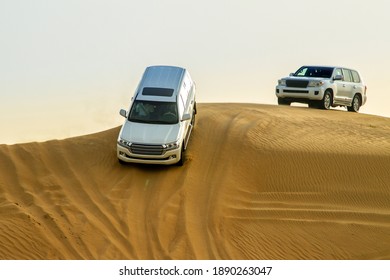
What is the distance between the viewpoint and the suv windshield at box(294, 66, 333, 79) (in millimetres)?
30969

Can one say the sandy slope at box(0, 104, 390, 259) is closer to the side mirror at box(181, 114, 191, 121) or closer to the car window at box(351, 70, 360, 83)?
the side mirror at box(181, 114, 191, 121)

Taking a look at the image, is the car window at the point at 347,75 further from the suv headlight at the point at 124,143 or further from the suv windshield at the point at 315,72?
the suv headlight at the point at 124,143

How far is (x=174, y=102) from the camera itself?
69.8ft

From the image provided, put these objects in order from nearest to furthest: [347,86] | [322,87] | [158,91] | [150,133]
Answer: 1. [150,133]
2. [158,91]
3. [322,87]
4. [347,86]

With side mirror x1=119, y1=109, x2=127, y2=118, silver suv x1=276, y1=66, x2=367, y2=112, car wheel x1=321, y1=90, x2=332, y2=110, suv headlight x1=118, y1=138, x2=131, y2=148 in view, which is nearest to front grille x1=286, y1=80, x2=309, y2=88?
silver suv x1=276, y1=66, x2=367, y2=112

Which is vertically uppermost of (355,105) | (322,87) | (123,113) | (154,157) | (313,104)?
(123,113)

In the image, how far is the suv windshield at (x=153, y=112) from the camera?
21.1 meters

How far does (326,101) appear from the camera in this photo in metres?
30.6

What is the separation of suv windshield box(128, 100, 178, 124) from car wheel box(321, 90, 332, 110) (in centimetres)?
1104

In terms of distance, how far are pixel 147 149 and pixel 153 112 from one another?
1.44 meters

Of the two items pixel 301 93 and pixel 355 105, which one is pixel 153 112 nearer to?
pixel 301 93

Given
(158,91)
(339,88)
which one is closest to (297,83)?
(339,88)

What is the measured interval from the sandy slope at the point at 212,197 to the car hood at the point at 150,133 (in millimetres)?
1080

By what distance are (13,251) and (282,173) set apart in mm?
8411
